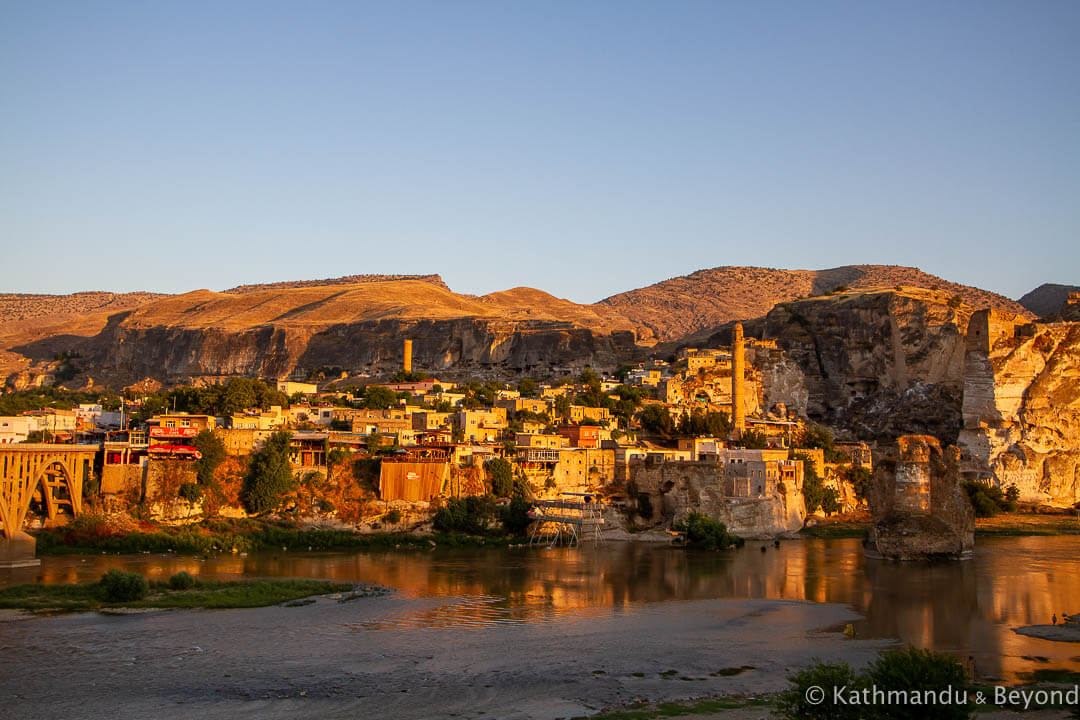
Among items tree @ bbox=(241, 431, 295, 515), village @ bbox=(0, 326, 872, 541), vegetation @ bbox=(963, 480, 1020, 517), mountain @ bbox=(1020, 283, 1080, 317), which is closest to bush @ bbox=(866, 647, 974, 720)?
village @ bbox=(0, 326, 872, 541)

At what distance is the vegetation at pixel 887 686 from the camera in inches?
519

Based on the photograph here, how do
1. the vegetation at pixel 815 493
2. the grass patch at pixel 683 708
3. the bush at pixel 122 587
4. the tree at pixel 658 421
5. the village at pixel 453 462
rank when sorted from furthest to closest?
the tree at pixel 658 421 < the vegetation at pixel 815 493 < the village at pixel 453 462 < the bush at pixel 122 587 < the grass patch at pixel 683 708

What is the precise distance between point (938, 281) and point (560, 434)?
110 meters

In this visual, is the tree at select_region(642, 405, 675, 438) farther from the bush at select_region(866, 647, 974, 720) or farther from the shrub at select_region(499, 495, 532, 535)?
the bush at select_region(866, 647, 974, 720)

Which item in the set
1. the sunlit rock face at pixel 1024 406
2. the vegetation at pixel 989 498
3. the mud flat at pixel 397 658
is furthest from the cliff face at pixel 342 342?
the mud flat at pixel 397 658

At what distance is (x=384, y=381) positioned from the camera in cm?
7594

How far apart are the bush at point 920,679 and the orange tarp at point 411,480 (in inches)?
1042

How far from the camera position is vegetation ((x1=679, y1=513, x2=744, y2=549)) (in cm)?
3734

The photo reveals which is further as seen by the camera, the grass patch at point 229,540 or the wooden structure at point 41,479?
the grass patch at point 229,540

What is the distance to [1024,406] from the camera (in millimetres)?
57438

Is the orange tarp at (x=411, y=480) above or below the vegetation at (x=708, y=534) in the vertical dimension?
above

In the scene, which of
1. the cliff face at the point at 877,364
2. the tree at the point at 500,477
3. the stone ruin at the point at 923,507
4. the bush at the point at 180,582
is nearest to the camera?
the bush at the point at 180,582

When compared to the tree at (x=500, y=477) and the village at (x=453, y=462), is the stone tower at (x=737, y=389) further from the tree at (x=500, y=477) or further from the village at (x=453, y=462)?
the tree at (x=500, y=477)

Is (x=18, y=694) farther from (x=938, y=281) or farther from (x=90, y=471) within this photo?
(x=938, y=281)
